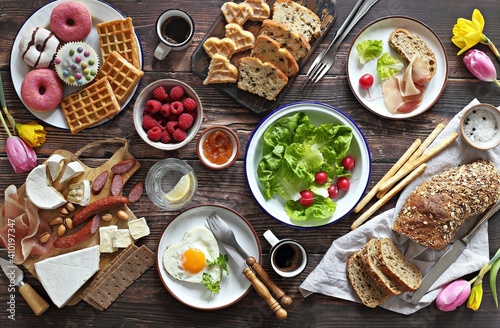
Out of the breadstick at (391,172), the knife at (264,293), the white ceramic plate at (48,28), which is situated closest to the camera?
the knife at (264,293)

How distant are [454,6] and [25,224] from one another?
3058 millimetres

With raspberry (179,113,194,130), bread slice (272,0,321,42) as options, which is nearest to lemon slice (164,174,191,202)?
raspberry (179,113,194,130)

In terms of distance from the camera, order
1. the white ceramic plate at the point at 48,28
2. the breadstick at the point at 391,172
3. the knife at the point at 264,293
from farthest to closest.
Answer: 1. the breadstick at the point at 391,172
2. the white ceramic plate at the point at 48,28
3. the knife at the point at 264,293

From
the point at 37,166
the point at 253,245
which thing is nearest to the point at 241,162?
the point at 253,245

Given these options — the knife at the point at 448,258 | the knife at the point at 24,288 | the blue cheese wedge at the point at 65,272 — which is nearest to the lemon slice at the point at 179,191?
the blue cheese wedge at the point at 65,272

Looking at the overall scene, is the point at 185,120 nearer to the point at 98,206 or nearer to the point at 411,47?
the point at 98,206

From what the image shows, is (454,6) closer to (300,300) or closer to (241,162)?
(241,162)

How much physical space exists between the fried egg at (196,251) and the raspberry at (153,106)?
0.77 metres

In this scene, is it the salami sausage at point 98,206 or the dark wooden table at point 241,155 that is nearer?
the salami sausage at point 98,206

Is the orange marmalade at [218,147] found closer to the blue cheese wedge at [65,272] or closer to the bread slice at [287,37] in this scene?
the bread slice at [287,37]

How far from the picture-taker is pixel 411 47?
3.24 m

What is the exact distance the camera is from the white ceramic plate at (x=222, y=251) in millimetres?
3162

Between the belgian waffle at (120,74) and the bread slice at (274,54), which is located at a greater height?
the bread slice at (274,54)

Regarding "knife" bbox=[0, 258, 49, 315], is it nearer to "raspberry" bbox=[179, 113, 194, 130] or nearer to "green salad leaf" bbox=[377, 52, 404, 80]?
"raspberry" bbox=[179, 113, 194, 130]
